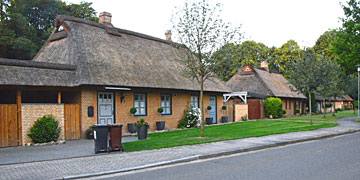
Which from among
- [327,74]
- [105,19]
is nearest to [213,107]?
[327,74]

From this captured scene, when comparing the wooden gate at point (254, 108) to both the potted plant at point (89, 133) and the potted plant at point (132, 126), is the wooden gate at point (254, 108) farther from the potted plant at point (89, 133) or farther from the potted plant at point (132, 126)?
the potted plant at point (89, 133)

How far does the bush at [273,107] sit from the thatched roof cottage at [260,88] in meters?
0.52

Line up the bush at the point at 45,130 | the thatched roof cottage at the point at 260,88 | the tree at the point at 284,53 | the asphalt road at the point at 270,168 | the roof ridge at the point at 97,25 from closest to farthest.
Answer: the asphalt road at the point at 270,168 < the bush at the point at 45,130 < the roof ridge at the point at 97,25 < the thatched roof cottage at the point at 260,88 < the tree at the point at 284,53

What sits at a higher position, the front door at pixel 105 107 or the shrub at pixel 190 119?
the front door at pixel 105 107

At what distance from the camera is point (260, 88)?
122ft

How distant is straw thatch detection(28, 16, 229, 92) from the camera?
56.5ft

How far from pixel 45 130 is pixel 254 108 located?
23995mm

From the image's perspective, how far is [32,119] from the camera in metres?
14.5

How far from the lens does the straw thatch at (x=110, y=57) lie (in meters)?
17.2

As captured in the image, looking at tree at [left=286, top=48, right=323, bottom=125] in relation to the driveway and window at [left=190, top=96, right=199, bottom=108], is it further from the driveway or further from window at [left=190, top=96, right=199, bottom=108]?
the driveway

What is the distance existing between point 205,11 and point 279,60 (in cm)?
4774

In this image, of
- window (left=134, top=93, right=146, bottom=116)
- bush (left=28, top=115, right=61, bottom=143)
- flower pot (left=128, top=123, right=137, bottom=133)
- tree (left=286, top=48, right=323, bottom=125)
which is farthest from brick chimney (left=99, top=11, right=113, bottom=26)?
tree (left=286, top=48, right=323, bottom=125)

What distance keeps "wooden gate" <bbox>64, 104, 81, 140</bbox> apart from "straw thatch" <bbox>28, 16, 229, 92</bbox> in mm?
1407

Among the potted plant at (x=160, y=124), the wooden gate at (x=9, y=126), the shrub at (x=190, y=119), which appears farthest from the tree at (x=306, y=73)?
the wooden gate at (x=9, y=126)
